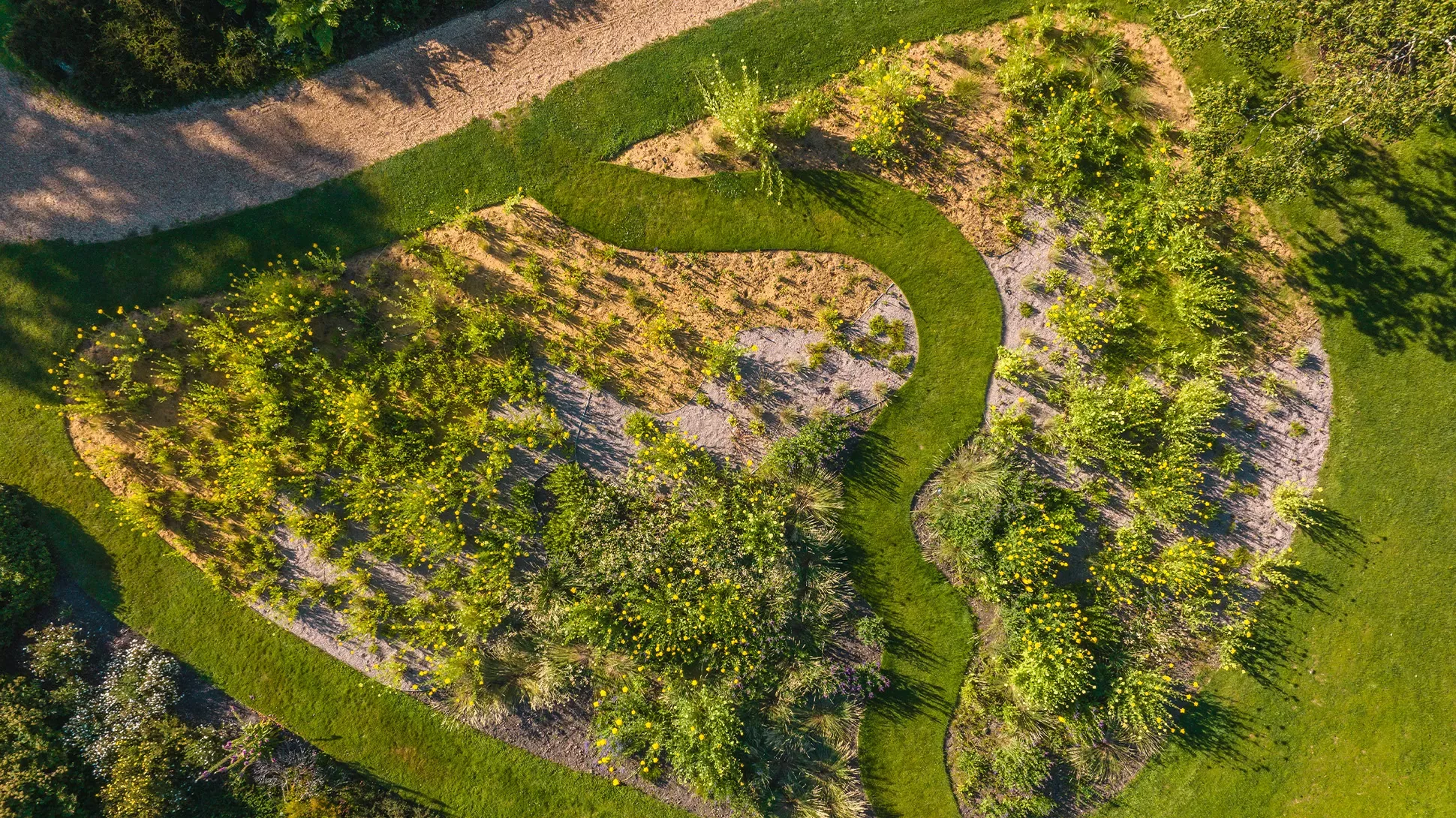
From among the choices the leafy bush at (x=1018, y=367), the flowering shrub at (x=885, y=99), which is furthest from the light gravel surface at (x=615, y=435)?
the flowering shrub at (x=885, y=99)

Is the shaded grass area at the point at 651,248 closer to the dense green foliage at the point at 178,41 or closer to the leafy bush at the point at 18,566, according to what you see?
the leafy bush at the point at 18,566

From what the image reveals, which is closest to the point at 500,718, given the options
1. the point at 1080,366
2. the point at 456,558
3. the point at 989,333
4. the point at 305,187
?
the point at 456,558

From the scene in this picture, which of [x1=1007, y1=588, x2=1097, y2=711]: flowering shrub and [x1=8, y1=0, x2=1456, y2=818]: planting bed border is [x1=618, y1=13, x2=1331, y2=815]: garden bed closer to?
[x1=1007, y1=588, x2=1097, y2=711]: flowering shrub

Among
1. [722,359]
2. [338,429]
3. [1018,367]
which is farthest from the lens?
[1018,367]

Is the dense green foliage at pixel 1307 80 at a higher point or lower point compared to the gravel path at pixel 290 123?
higher

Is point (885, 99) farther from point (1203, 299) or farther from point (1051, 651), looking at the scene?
point (1051, 651)

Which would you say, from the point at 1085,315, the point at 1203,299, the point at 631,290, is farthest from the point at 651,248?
the point at 1203,299
